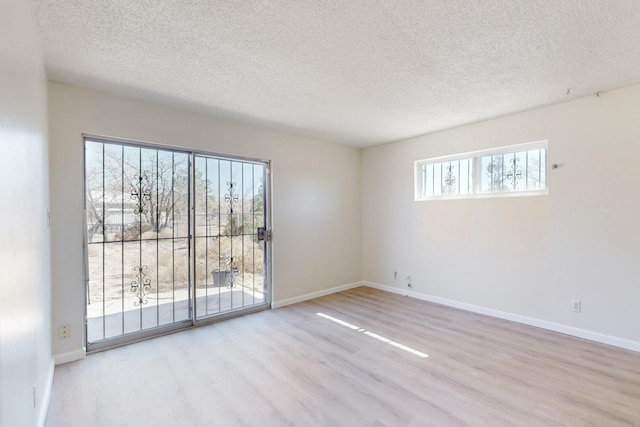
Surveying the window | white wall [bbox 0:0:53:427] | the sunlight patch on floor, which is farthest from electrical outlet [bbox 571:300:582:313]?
white wall [bbox 0:0:53:427]

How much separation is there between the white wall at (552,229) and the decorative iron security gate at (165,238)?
2.55 m


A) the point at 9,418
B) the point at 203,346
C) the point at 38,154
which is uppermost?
the point at 38,154

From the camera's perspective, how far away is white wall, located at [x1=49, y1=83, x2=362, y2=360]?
2676mm

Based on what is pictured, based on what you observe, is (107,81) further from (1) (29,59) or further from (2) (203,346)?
(2) (203,346)

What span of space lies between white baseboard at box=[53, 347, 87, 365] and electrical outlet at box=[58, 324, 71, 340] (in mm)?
149

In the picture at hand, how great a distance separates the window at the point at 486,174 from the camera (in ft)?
11.5

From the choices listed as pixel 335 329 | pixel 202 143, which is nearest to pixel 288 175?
pixel 202 143

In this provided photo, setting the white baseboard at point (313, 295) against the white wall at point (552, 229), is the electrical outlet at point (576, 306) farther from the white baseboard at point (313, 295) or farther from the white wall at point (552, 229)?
the white baseboard at point (313, 295)

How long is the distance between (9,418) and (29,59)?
6.10 feet

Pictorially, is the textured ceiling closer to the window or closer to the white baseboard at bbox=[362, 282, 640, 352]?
the window

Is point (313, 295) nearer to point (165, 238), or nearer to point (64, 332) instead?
point (165, 238)

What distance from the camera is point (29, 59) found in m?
1.71

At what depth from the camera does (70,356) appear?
268 centimetres

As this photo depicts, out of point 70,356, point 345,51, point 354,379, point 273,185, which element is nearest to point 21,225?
point 70,356
